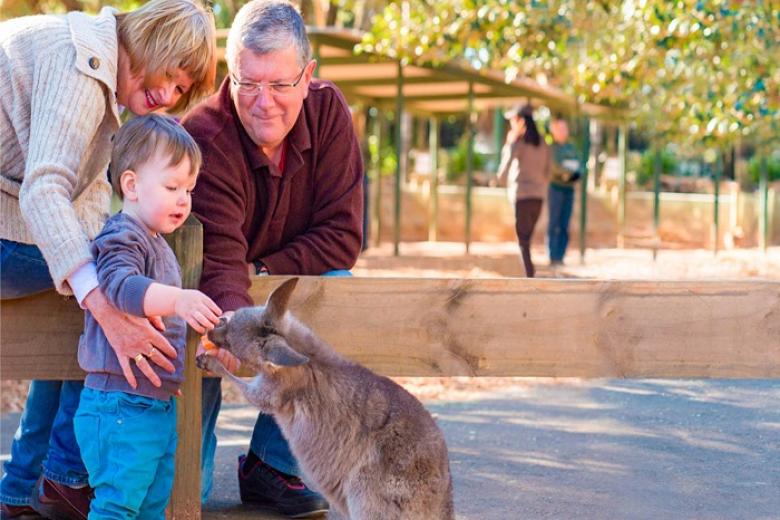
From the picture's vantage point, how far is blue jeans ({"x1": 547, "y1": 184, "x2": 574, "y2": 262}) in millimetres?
15992

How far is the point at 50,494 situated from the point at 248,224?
1222mm

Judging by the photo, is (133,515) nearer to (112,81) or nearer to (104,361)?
(104,361)

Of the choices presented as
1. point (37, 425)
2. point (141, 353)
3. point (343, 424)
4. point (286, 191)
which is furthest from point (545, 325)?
point (37, 425)

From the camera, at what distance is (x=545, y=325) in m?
4.00

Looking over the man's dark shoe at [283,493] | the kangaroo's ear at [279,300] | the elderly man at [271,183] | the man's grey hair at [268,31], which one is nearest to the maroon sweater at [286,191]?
the elderly man at [271,183]

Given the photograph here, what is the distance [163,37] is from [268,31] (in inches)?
14.5

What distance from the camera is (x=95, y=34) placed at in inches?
148

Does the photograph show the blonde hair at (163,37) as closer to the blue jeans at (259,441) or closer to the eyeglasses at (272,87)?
the eyeglasses at (272,87)

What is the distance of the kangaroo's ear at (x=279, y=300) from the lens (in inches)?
138

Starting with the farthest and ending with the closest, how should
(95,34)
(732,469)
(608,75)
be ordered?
(608,75)
(732,469)
(95,34)

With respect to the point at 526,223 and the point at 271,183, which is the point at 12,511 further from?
the point at 526,223

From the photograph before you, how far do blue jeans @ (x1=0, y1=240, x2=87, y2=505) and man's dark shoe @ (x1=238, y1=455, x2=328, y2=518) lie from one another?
701 mm

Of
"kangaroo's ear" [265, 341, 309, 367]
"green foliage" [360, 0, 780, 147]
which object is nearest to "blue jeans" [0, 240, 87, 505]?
"kangaroo's ear" [265, 341, 309, 367]

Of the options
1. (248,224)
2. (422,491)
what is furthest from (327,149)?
(422,491)
